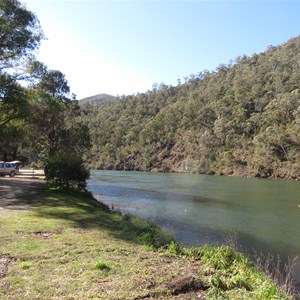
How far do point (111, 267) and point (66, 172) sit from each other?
1775 centimetres

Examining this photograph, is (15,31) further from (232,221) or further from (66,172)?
(232,221)

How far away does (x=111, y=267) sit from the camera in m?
7.28

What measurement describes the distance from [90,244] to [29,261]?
202 centimetres

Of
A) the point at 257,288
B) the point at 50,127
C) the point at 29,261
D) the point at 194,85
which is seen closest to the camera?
the point at 257,288

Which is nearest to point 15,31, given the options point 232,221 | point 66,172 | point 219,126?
point 66,172

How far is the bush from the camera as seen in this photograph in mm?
24062

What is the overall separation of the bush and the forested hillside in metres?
60.5

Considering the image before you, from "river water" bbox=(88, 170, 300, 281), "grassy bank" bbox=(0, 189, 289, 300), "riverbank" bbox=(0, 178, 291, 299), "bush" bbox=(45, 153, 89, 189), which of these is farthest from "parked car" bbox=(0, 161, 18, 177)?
"grassy bank" bbox=(0, 189, 289, 300)

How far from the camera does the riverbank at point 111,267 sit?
6086 mm

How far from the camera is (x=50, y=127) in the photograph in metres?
41.6

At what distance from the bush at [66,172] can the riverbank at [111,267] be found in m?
11.8

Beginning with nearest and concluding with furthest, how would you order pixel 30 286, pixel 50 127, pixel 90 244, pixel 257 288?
pixel 30 286 → pixel 257 288 → pixel 90 244 → pixel 50 127

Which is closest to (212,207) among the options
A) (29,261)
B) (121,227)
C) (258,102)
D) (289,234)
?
(289,234)

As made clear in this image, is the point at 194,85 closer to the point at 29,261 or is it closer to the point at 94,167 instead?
the point at 94,167
